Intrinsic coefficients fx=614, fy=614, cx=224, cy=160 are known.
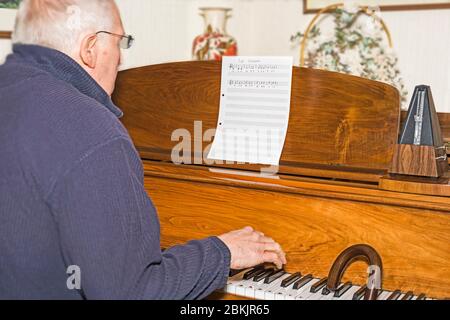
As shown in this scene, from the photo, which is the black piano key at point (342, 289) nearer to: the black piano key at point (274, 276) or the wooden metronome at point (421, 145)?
the black piano key at point (274, 276)

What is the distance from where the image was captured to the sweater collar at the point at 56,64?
47.6 inches

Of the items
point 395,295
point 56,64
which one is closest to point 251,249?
point 395,295

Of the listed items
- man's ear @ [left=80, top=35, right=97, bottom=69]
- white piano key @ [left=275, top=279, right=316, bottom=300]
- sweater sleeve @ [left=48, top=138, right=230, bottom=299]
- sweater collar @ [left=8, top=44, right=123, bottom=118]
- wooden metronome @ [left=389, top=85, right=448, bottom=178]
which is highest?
man's ear @ [left=80, top=35, right=97, bottom=69]

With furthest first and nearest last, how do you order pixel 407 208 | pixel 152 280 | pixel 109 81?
pixel 407 208
pixel 109 81
pixel 152 280

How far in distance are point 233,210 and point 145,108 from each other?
0.53 metres

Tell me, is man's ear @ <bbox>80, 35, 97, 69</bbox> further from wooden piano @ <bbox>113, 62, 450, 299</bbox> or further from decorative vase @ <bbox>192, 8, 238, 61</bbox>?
decorative vase @ <bbox>192, 8, 238, 61</bbox>

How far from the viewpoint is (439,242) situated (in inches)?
56.9

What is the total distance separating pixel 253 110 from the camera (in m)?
1.80

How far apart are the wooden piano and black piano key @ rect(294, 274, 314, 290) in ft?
0.08

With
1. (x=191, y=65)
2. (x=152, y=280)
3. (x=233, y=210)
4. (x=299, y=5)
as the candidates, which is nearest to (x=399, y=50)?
(x=299, y=5)

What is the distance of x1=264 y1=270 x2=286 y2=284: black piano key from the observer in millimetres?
1532

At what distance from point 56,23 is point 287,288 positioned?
803 millimetres

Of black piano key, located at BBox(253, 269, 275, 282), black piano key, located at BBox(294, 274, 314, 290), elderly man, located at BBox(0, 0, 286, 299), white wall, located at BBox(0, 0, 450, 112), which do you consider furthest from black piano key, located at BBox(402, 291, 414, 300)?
white wall, located at BBox(0, 0, 450, 112)

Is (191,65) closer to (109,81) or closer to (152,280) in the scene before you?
(109,81)
